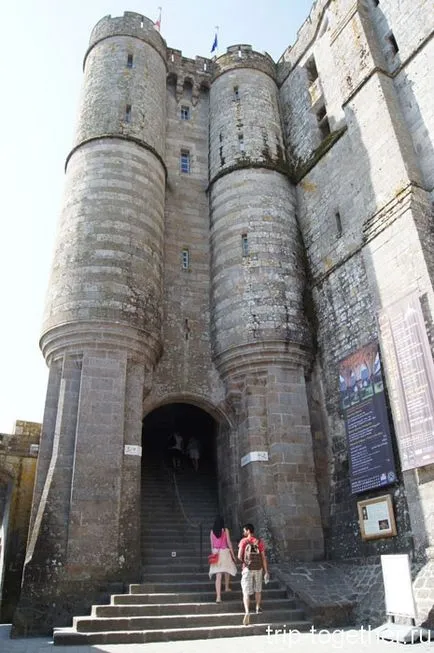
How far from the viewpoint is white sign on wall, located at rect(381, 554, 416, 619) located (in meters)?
8.03

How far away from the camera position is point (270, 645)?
757 cm

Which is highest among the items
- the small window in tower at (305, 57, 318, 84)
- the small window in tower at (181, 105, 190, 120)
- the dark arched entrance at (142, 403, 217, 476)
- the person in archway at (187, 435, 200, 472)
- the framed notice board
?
the small window in tower at (305, 57, 318, 84)

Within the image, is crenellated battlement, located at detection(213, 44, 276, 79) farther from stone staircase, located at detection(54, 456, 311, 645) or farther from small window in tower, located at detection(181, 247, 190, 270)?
stone staircase, located at detection(54, 456, 311, 645)

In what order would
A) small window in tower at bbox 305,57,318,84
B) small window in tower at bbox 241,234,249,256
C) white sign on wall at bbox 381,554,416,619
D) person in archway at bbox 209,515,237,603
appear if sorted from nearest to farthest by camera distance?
white sign on wall at bbox 381,554,416,619
person in archway at bbox 209,515,237,603
small window in tower at bbox 241,234,249,256
small window in tower at bbox 305,57,318,84

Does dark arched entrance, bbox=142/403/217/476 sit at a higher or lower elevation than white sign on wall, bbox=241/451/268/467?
higher

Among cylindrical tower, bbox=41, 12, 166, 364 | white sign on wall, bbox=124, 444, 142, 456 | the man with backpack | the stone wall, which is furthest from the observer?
the stone wall

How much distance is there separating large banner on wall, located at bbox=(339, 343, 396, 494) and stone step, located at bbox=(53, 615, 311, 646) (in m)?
3.45

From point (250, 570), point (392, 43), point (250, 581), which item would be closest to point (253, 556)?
point (250, 570)

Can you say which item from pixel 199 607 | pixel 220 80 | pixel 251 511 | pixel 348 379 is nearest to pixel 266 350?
pixel 348 379

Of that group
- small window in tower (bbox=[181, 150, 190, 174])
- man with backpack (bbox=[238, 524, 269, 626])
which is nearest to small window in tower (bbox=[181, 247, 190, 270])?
small window in tower (bbox=[181, 150, 190, 174])

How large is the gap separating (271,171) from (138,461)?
9912mm

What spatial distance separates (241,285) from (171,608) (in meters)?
8.29

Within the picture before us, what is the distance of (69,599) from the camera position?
33.7 feet

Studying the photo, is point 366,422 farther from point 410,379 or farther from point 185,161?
point 185,161
